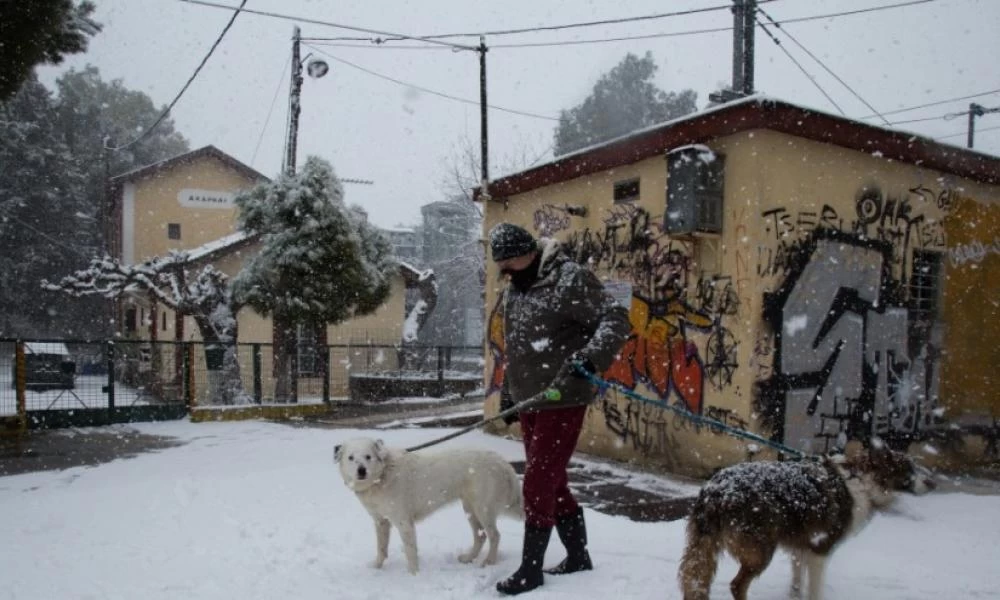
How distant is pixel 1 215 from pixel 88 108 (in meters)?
10.9

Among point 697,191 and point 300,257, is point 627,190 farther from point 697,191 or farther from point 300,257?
point 300,257

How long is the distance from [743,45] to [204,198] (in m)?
23.1

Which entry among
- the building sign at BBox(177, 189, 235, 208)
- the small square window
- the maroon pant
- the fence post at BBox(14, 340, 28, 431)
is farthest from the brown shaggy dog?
the building sign at BBox(177, 189, 235, 208)

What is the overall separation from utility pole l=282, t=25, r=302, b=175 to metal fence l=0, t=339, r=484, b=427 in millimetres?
4789

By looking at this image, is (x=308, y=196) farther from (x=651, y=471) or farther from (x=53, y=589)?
(x=53, y=589)

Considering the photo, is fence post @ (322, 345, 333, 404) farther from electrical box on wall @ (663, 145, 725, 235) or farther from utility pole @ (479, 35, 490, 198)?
electrical box on wall @ (663, 145, 725, 235)

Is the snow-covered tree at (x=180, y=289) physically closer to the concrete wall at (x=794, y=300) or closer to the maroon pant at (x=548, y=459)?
the concrete wall at (x=794, y=300)

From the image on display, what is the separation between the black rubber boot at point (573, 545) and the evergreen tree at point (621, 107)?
30220 millimetres

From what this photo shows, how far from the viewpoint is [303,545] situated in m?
4.57

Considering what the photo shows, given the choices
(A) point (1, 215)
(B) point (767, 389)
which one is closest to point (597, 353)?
(B) point (767, 389)

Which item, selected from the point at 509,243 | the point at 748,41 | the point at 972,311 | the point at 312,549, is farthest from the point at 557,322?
the point at 748,41

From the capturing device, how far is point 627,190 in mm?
8422

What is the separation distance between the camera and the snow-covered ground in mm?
3740

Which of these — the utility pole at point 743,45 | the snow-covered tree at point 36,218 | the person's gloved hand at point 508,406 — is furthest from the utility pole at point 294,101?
the snow-covered tree at point 36,218
